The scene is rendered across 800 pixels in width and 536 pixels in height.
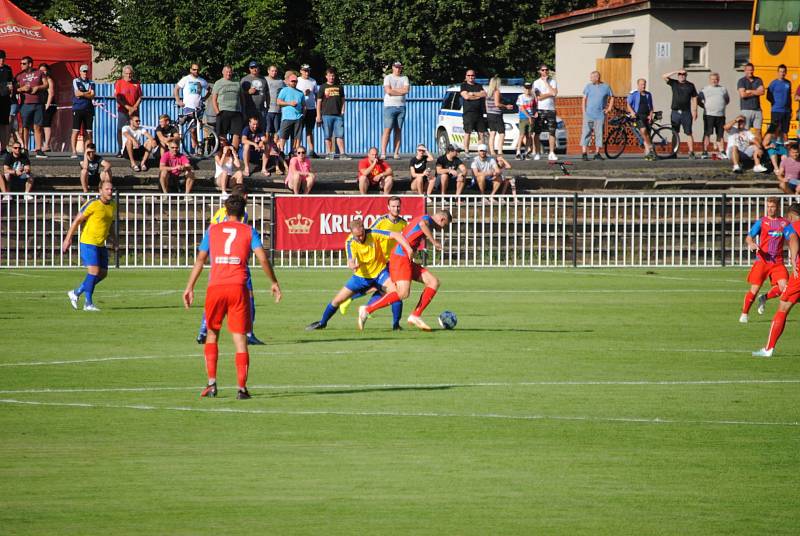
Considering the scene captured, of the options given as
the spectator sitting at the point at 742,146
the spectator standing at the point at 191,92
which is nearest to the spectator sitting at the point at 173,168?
the spectator standing at the point at 191,92

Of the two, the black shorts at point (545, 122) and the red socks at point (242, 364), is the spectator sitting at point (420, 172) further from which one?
the red socks at point (242, 364)

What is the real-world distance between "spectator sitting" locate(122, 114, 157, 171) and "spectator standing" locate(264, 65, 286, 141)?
2.76 meters

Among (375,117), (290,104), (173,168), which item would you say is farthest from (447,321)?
(375,117)

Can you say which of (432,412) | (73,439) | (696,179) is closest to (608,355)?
(432,412)

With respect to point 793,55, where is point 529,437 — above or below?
below

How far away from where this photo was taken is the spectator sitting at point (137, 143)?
30094mm

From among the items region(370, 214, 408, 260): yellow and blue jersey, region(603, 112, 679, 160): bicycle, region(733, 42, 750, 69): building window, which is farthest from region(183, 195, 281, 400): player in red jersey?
region(733, 42, 750, 69): building window

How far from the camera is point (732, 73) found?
141 ft

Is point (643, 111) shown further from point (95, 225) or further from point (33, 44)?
point (95, 225)

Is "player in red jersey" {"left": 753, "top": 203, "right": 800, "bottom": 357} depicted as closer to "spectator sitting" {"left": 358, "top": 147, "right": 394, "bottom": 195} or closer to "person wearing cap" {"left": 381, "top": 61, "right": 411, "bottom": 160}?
"spectator sitting" {"left": 358, "top": 147, "right": 394, "bottom": 195}

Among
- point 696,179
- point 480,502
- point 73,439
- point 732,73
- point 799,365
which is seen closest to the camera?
point 480,502

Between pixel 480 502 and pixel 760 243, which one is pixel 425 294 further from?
pixel 480 502

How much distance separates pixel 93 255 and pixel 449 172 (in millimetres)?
10848

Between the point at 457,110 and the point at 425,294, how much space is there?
65.5 ft
